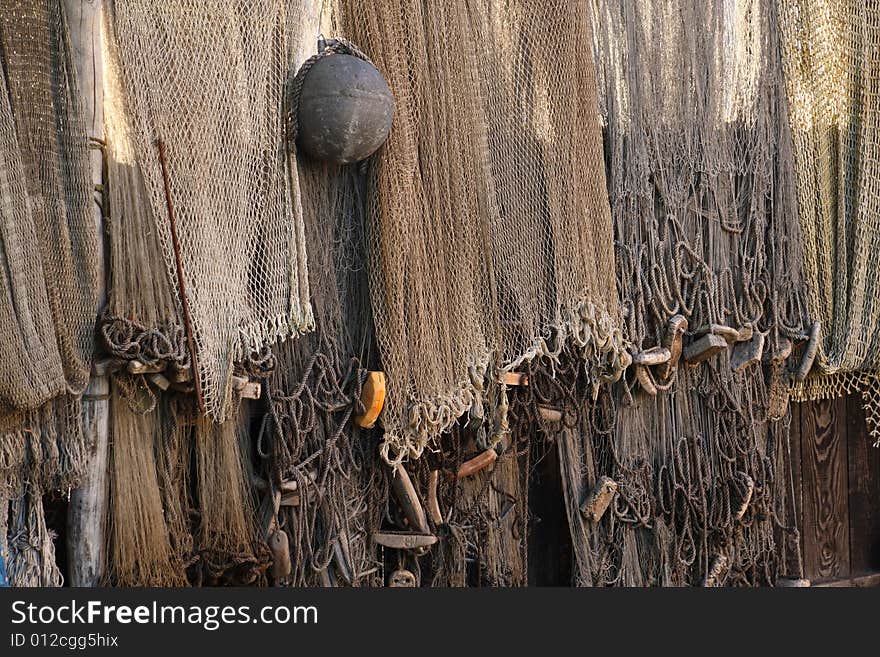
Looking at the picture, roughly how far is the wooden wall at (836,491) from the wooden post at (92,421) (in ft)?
13.2

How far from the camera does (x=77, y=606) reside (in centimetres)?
385

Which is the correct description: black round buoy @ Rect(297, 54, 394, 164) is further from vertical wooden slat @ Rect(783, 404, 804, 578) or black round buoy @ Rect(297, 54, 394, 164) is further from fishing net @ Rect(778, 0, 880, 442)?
vertical wooden slat @ Rect(783, 404, 804, 578)

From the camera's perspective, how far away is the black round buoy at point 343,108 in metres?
4.61

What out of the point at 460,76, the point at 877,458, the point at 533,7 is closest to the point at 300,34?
the point at 460,76

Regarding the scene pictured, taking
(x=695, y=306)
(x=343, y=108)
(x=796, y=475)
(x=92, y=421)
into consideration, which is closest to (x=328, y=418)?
(x=92, y=421)

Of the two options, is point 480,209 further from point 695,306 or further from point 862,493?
point 862,493

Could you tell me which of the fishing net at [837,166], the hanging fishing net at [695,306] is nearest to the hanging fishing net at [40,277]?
the hanging fishing net at [695,306]

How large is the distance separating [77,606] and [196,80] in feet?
6.21

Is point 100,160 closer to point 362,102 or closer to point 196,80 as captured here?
point 196,80

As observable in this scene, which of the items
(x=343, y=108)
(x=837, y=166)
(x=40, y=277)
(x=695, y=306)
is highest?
(x=837, y=166)

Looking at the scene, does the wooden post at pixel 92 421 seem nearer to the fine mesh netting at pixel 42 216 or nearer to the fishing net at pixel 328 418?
the fine mesh netting at pixel 42 216

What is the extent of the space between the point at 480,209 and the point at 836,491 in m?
3.11

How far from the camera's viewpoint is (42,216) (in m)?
3.99

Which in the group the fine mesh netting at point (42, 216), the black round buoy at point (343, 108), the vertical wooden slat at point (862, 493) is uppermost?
the black round buoy at point (343, 108)
